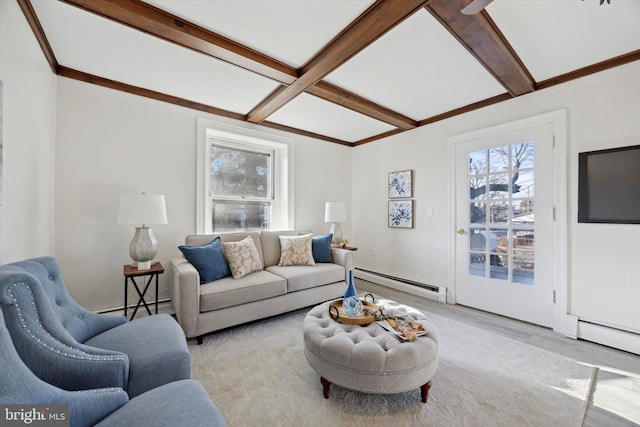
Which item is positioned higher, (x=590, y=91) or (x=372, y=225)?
(x=590, y=91)

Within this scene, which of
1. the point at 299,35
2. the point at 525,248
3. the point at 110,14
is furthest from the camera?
the point at 525,248

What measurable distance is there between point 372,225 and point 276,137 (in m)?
2.08

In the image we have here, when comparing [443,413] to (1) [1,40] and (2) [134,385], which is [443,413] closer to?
(2) [134,385]

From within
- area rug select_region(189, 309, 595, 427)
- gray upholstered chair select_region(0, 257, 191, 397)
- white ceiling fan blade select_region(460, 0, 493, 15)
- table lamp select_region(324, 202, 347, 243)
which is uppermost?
white ceiling fan blade select_region(460, 0, 493, 15)

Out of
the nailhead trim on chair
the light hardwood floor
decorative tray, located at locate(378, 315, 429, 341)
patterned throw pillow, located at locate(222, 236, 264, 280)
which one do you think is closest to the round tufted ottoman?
decorative tray, located at locate(378, 315, 429, 341)

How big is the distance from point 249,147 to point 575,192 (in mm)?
3652

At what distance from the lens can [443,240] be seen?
10.9 ft

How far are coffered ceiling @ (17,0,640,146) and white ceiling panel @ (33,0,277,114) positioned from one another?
0.4 inches

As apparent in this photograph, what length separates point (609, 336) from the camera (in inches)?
84.7

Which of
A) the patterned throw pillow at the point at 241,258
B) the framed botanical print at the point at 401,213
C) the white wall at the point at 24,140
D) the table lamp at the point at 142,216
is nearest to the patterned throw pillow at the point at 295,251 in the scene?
the patterned throw pillow at the point at 241,258

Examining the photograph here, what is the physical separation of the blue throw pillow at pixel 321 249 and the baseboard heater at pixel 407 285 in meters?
1.16

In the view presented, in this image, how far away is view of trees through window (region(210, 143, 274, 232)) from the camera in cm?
334

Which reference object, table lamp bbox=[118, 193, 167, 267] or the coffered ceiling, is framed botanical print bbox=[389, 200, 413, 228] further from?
table lamp bbox=[118, 193, 167, 267]

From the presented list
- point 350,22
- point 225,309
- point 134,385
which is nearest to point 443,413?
point 134,385
